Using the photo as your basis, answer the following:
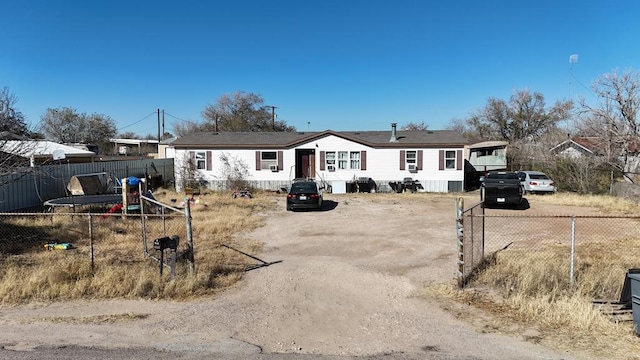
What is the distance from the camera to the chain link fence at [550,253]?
7.71 metres

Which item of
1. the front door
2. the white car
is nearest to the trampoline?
the front door

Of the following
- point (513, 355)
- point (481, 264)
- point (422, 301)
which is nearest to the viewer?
point (513, 355)

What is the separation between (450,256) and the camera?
10.6 metres

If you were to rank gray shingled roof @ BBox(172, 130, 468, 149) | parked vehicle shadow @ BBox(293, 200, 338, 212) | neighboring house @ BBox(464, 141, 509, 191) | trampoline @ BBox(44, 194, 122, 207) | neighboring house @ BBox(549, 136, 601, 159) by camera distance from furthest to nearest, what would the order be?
neighboring house @ BBox(464, 141, 509, 191)
gray shingled roof @ BBox(172, 130, 468, 149)
neighboring house @ BBox(549, 136, 601, 159)
parked vehicle shadow @ BBox(293, 200, 338, 212)
trampoline @ BBox(44, 194, 122, 207)

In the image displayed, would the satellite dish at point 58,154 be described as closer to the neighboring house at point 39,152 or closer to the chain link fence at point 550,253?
the neighboring house at point 39,152

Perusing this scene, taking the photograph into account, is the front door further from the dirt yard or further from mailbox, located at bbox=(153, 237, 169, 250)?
mailbox, located at bbox=(153, 237, 169, 250)

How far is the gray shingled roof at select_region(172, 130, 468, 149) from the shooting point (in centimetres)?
2766

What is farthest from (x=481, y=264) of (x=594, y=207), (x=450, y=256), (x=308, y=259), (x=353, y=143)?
(x=353, y=143)

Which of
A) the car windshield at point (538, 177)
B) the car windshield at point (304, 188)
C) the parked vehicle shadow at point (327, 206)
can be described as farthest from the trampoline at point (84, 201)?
the car windshield at point (538, 177)

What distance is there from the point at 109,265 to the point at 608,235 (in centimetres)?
1473

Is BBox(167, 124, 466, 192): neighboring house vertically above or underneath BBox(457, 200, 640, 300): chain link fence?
above

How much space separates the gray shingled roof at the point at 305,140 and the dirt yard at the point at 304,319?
17.5m

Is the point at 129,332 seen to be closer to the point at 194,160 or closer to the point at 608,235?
the point at 608,235

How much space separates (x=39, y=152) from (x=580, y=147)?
3450 cm
